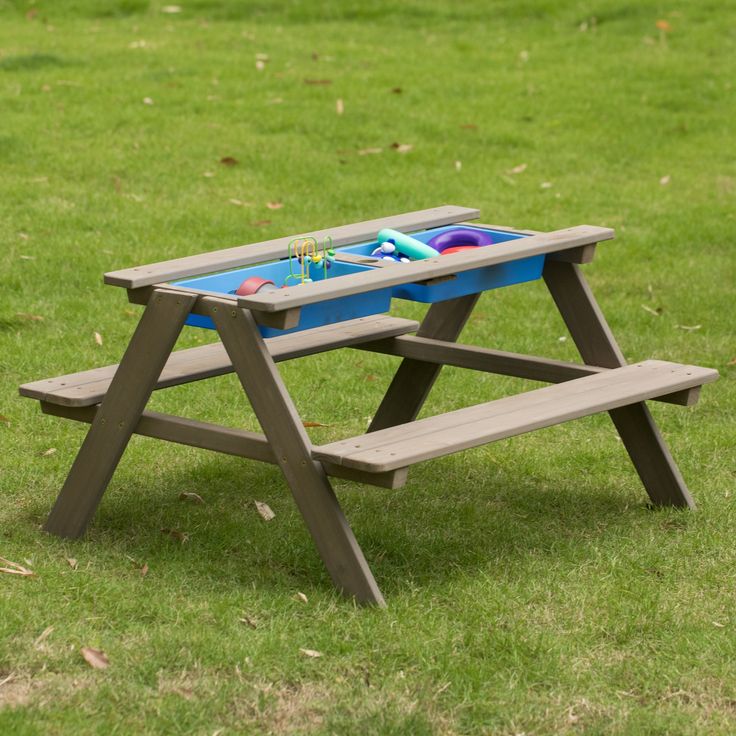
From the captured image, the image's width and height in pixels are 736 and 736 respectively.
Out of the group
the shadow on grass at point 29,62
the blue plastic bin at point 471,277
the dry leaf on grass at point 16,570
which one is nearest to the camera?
the dry leaf on grass at point 16,570

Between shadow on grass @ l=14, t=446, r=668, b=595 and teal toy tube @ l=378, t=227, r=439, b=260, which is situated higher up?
teal toy tube @ l=378, t=227, r=439, b=260

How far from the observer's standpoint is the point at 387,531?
4973 millimetres

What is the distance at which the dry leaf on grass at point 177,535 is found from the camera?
4886 millimetres

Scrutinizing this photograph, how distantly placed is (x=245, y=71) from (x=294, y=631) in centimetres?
895

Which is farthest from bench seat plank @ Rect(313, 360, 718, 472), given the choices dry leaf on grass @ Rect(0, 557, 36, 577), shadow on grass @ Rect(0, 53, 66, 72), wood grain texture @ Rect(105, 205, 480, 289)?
shadow on grass @ Rect(0, 53, 66, 72)

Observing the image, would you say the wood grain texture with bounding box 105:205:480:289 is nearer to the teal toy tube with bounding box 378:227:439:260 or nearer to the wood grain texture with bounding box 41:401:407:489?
the teal toy tube with bounding box 378:227:439:260

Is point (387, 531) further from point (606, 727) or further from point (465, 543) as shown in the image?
point (606, 727)

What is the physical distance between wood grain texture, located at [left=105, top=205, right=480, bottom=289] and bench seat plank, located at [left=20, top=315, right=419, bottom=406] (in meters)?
0.35

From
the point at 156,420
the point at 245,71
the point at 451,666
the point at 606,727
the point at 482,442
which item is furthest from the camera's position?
the point at 245,71

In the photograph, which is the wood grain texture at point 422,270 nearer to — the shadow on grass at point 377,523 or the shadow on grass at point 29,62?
the shadow on grass at point 377,523

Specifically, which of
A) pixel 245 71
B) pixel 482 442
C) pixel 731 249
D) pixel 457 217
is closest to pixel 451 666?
pixel 482 442

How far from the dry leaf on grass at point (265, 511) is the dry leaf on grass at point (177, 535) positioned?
0.31 metres

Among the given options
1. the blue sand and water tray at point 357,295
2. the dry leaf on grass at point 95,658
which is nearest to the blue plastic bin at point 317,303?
the blue sand and water tray at point 357,295

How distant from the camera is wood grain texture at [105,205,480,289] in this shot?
461cm
